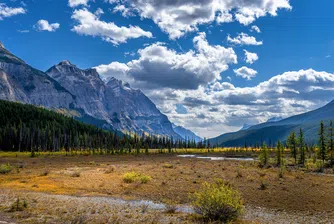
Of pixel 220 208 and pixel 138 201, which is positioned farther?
pixel 138 201

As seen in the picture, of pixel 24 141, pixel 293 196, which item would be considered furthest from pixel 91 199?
pixel 24 141

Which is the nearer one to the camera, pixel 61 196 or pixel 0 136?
pixel 61 196

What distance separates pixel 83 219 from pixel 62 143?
188029mm

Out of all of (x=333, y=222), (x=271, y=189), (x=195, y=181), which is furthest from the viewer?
(x=195, y=181)

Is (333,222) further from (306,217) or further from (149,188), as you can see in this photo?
(149,188)

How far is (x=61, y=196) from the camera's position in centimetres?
3222

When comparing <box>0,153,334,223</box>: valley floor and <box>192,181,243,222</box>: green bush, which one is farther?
<box>0,153,334,223</box>: valley floor

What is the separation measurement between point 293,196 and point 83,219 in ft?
80.9

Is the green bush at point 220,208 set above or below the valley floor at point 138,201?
above

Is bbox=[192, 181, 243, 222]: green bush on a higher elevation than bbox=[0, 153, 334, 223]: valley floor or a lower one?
higher

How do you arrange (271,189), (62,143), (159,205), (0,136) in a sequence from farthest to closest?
(62,143), (0,136), (271,189), (159,205)

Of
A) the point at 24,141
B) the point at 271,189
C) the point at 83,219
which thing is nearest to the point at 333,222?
the point at 271,189

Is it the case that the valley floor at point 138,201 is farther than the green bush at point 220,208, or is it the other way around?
the valley floor at point 138,201

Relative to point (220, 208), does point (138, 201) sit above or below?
below
